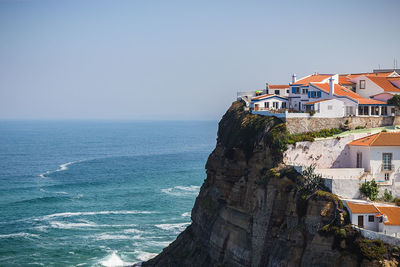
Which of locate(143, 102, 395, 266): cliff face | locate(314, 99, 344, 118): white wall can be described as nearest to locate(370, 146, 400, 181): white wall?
locate(143, 102, 395, 266): cliff face

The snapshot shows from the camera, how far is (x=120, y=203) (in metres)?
95.6

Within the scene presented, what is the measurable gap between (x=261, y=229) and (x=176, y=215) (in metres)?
40.2

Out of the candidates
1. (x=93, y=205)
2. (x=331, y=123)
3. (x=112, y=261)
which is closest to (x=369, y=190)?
(x=331, y=123)

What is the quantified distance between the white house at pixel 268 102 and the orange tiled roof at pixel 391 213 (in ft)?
76.9

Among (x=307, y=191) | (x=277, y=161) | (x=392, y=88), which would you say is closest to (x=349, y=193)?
(x=307, y=191)

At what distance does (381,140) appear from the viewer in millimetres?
45875

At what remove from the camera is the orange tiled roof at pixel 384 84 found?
57.1 meters

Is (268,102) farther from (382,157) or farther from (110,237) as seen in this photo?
(110,237)

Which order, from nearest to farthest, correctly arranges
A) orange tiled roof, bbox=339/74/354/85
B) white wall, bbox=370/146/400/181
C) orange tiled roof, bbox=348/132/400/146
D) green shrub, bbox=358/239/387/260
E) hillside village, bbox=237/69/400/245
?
green shrub, bbox=358/239/387/260
hillside village, bbox=237/69/400/245
white wall, bbox=370/146/400/181
orange tiled roof, bbox=348/132/400/146
orange tiled roof, bbox=339/74/354/85

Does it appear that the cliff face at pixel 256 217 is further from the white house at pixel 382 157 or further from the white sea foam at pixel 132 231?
the white sea foam at pixel 132 231

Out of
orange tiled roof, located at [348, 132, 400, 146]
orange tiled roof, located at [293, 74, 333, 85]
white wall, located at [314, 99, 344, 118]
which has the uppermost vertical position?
orange tiled roof, located at [293, 74, 333, 85]

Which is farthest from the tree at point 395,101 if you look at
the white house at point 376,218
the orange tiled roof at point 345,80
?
the white house at point 376,218

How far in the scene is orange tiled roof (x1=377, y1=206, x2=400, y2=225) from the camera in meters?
38.1

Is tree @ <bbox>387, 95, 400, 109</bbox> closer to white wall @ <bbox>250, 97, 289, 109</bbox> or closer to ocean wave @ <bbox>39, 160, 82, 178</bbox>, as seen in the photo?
white wall @ <bbox>250, 97, 289, 109</bbox>
